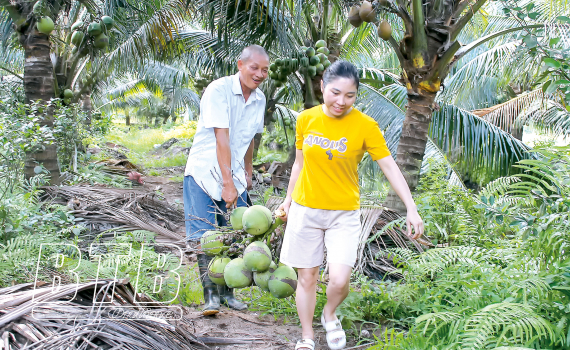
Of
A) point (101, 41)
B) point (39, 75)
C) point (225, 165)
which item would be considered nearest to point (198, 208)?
point (225, 165)

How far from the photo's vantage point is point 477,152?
6.37 metres

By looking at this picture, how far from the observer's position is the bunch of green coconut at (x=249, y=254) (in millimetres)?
2602

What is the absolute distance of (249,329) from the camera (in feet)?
9.39

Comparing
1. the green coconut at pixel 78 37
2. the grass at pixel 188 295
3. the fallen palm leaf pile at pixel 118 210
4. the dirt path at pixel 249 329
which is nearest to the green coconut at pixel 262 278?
the dirt path at pixel 249 329

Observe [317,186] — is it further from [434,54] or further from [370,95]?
[370,95]

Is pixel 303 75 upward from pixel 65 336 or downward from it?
upward

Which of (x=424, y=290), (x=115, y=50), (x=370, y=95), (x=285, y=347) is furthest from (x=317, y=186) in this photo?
(x=115, y=50)

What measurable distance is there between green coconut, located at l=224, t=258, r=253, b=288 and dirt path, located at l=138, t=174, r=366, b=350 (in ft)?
1.09

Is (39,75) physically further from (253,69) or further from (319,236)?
(319,236)

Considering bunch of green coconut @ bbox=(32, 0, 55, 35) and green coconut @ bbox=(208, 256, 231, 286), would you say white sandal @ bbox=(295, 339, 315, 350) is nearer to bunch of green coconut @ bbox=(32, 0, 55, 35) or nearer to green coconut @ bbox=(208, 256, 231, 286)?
green coconut @ bbox=(208, 256, 231, 286)

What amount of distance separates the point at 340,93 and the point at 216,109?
A: 3.19ft

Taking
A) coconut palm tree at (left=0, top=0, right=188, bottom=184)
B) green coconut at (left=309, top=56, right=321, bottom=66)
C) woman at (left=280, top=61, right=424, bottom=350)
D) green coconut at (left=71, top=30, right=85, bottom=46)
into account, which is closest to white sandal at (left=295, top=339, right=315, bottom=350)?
woman at (left=280, top=61, right=424, bottom=350)

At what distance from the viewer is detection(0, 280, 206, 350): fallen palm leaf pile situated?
Result: 6.20ft

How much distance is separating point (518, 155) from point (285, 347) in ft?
16.6
